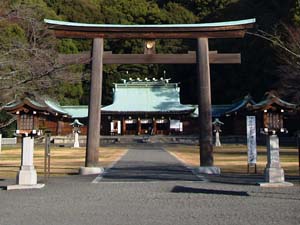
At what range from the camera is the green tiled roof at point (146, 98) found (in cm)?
4603

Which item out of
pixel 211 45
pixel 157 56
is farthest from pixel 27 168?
pixel 211 45

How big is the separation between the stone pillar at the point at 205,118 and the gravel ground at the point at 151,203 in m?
1.83

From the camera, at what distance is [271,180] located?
10914 mm

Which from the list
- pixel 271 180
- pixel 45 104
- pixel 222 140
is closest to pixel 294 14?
pixel 222 140

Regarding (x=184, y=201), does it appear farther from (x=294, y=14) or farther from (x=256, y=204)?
(x=294, y=14)

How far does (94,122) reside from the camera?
46.8ft

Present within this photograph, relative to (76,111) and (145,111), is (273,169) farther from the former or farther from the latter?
(76,111)

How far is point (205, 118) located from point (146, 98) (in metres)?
34.7

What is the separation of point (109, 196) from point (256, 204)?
315cm

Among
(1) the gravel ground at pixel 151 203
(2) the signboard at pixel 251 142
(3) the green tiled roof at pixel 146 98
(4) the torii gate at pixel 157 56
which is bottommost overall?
(1) the gravel ground at pixel 151 203

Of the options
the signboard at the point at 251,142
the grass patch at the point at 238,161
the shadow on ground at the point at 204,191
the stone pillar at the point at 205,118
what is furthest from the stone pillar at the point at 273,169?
the signboard at the point at 251,142

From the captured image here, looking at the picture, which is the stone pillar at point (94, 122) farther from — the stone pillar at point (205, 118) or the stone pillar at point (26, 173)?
the stone pillar at point (205, 118)

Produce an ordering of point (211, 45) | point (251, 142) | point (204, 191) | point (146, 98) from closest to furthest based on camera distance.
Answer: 1. point (204, 191)
2. point (251, 142)
3. point (146, 98)
4. point (211, 45)

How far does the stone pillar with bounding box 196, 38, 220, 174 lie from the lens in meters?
14.2
